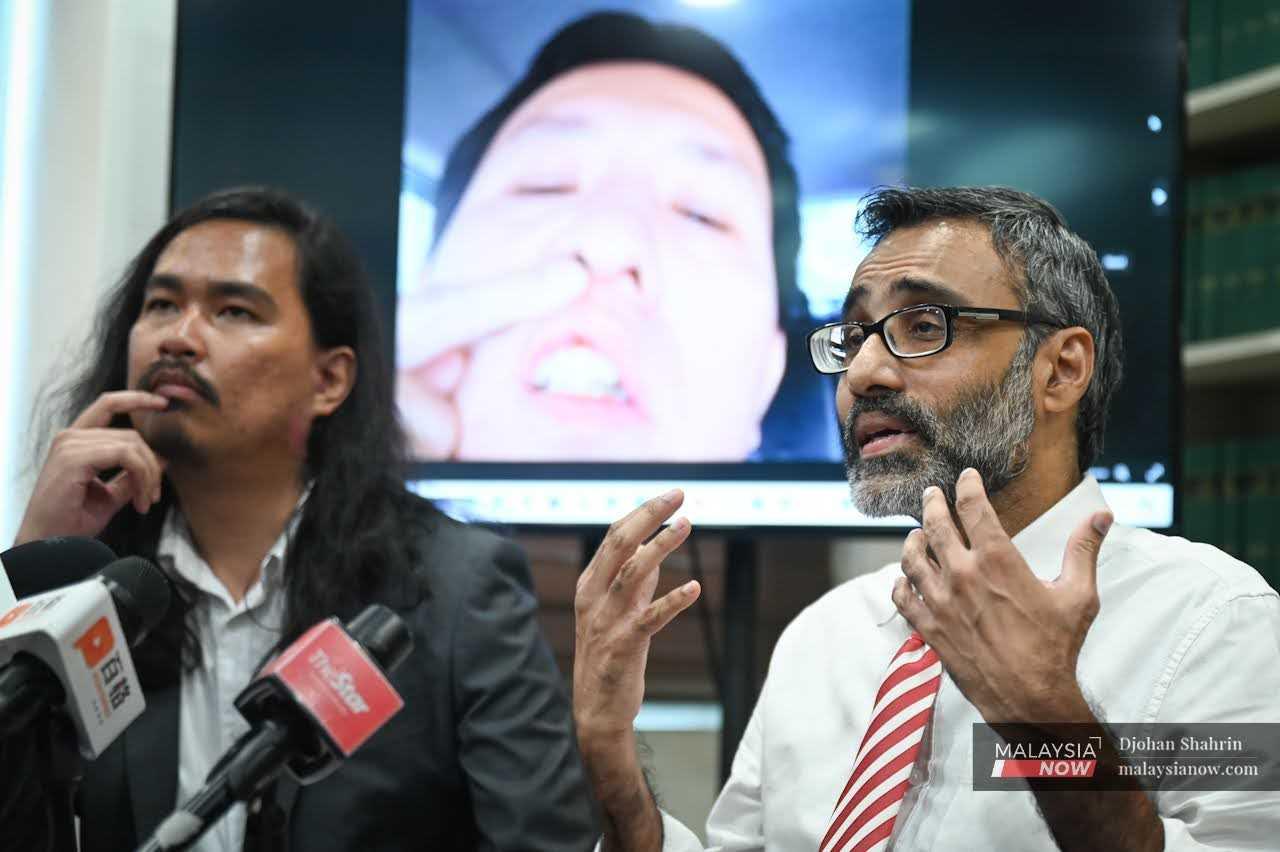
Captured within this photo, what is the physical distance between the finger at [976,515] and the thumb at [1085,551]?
2.3 inches

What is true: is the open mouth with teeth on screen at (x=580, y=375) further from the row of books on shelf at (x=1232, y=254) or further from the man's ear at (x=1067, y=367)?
the row of books on shelf at (x=1232, y=254)

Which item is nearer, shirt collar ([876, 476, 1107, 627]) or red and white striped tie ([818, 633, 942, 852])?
red and white striped tie ([818, 633, 942, 852])

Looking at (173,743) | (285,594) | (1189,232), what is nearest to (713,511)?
(285,594)

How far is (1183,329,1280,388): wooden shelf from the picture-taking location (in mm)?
2658

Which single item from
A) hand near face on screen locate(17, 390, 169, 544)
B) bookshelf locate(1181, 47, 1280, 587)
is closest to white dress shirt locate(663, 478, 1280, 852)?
hand near face on screen locate(17, 390, 169, 544)

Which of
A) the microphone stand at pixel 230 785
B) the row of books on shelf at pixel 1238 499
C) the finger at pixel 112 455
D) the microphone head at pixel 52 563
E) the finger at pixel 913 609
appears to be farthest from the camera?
the row of books on shelf at pixel 1238 499

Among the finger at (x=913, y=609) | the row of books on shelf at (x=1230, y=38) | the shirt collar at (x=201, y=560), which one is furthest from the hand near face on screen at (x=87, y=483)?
the row of books on shelf at (x=1230, y=38)

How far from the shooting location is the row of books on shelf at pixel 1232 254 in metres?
2.73

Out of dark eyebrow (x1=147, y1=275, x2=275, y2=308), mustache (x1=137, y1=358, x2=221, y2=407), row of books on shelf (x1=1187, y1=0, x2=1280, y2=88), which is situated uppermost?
row of books on shelf (x1=1187, y1=0, x2=1280, y2=88)

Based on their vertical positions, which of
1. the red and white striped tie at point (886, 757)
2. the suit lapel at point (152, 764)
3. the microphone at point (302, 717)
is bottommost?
the suit lapel at point (152, 764)

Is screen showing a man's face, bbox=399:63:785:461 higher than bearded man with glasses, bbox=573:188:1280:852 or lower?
higher

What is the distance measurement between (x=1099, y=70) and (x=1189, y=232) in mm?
539

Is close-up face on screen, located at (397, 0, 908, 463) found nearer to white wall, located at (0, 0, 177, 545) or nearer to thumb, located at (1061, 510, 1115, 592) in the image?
white wall, located at (0, 0, 177, 545)

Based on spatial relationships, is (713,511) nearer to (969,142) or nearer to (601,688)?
(969,142)
